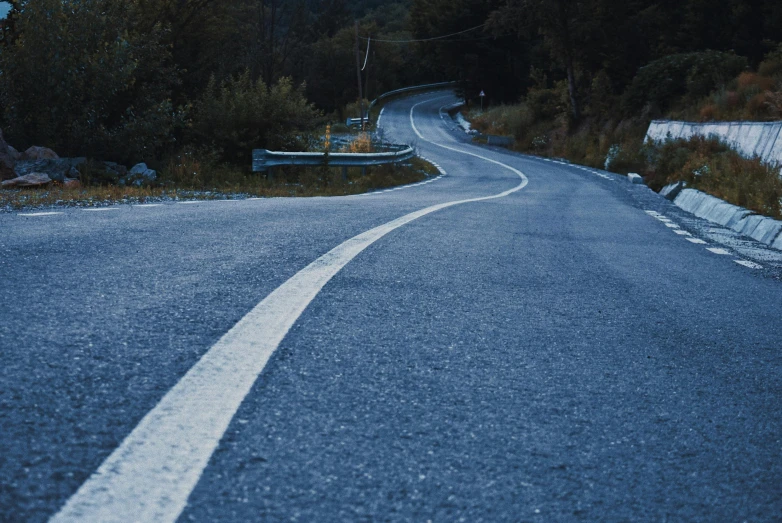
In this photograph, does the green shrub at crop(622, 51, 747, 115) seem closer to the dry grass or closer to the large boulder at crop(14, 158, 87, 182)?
the dry grass

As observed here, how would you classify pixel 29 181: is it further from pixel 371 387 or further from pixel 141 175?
pixel 371 387

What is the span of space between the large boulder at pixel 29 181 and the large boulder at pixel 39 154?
166cm

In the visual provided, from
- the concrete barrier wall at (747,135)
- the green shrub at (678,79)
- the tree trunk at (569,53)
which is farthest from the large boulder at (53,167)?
the tree trunk at (569,53)

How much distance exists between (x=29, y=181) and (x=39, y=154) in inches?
90.4

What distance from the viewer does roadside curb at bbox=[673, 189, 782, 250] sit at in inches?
367

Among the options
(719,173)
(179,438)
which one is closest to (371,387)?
(179,438)

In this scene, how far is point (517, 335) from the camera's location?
3.56 metres

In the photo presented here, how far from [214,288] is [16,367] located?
160cm

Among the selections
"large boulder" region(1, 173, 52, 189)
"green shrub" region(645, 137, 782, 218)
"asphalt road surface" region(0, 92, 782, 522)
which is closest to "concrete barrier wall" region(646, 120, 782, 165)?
"green shrub" region(645, 137, 782, 218)

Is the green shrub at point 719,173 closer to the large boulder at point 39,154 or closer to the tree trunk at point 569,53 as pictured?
the large boulder at point 39,154

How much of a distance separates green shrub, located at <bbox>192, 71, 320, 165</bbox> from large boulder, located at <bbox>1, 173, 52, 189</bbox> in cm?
601

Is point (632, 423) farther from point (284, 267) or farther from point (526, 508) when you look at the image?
point (284, 267)

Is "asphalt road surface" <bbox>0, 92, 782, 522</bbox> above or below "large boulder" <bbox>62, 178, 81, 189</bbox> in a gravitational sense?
above

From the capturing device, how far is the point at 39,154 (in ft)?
47.2
